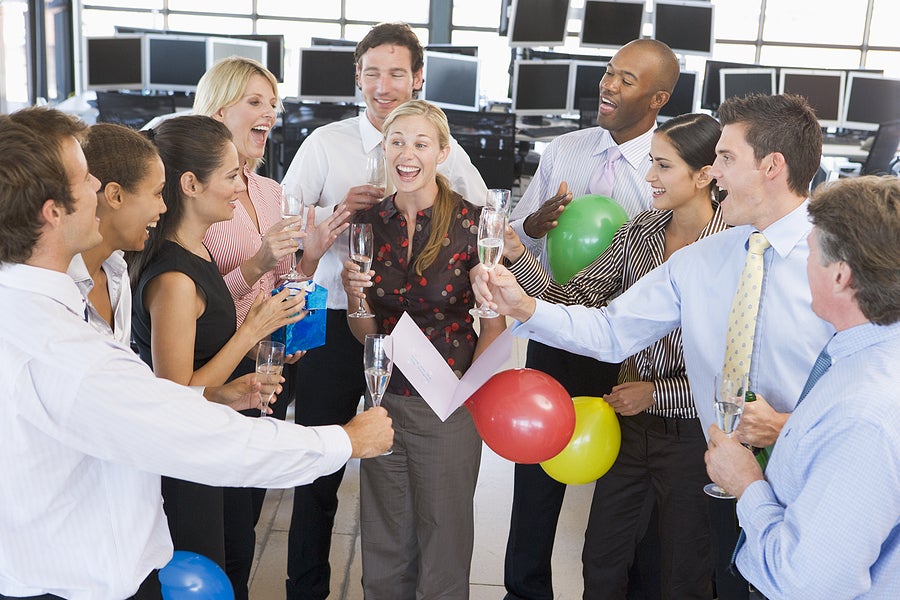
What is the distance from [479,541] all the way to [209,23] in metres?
8.93

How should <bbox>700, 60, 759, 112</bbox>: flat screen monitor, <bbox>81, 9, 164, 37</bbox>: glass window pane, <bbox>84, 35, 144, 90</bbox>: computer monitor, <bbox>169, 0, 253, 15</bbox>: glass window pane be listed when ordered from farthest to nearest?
<bbox>169, 0, 253, 15</bbox>: glass window pane
<bbox>81, 9, 164, 37</bbox>: glass window pane
<bbox>700, 60, 759, 112</bbox>: flat screen monitor
<bbox>84, 35, 144, 90</bbox>: computer monitor

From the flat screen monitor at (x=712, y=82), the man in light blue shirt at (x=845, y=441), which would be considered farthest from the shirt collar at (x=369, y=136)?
the flat screen monitor at (x=712, y=82)

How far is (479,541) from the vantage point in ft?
12.1

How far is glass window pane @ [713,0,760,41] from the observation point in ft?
36.4

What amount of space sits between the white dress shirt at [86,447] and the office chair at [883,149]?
689cm

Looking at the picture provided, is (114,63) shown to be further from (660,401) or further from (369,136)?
(660,401)

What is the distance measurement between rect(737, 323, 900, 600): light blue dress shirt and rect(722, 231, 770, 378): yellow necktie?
1.54ft

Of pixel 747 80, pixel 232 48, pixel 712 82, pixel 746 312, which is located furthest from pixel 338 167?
pixel 712 82

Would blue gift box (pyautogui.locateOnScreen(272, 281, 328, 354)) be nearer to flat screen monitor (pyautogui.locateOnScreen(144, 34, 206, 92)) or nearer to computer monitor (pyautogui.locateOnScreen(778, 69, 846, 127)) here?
flat screen monitor (pyautogui.locateOnScreen(144, 34, 206, 92))

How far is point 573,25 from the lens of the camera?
1119 cm

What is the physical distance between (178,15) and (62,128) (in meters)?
10.1

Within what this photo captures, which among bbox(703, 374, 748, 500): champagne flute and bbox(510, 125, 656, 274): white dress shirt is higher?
bbox(510, 125, 656, 274): white dress shirt

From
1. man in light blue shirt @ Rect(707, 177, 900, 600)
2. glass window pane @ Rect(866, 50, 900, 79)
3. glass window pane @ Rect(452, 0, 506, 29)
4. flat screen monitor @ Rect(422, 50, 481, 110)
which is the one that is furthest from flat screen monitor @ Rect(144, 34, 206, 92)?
glass window pane @ Rect(866, 50, 900, 79)

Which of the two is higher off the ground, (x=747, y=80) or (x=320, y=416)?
(x=747, y=80)
